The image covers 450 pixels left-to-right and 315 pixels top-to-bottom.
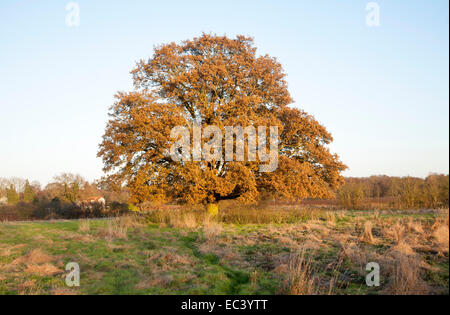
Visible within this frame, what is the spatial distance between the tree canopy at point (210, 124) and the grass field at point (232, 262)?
409 cm

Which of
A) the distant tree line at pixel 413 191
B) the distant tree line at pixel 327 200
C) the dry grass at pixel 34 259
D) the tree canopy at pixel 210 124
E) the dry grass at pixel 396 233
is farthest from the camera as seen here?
the tree canopy at pixel 210 124

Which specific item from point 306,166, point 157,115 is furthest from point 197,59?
point 306,166

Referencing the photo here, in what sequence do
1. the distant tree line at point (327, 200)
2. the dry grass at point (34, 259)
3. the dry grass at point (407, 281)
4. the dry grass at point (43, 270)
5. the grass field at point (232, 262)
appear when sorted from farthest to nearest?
the dry grass at point (34, 259), the dry grass at point (43, 270), the grass field at point (232, 262), the dry grass at point (407, 281), the distant tree line at point (327, 200)

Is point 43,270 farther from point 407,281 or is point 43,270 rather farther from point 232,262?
point 407,281

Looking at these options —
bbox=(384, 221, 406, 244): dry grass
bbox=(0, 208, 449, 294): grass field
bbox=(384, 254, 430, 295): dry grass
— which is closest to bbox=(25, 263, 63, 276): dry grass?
bbox=(0, 208, 449, 294): grass field

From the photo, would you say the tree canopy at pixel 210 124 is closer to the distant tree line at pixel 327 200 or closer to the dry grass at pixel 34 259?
the distant tree line at pixel 327 200

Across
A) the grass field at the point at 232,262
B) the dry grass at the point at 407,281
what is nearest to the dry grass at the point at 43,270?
the grass field at the point at 232,262

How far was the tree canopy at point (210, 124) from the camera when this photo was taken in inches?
610

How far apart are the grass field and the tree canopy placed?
4.09 m

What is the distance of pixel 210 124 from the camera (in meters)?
17.4

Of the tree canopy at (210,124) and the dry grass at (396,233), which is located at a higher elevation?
the tree canopy at (210,124)

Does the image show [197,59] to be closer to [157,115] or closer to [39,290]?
[157,115]

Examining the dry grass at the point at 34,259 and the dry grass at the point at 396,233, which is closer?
the dry grass at the point at 34,259

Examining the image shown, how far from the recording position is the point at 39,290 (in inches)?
237
